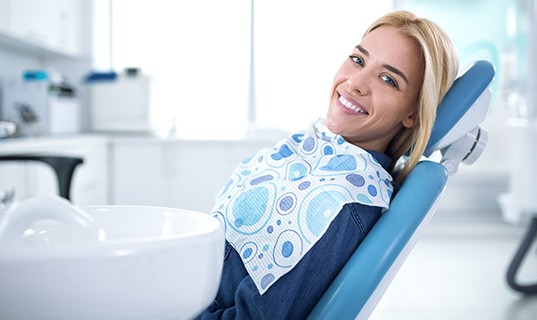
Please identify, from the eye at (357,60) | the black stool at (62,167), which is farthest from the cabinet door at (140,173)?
the eye at (357,60)

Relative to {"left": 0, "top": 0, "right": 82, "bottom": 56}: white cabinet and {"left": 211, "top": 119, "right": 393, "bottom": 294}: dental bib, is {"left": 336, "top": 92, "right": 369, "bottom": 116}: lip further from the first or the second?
{"left": 0, "top": 0, "right": 82, "bottom": 56}: white cabinet

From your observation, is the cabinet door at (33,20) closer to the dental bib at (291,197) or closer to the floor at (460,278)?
the floor at (460,278)

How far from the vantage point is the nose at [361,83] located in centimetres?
115

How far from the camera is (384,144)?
125 centimetres

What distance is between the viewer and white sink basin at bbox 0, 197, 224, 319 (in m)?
0.51

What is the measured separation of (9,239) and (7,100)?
3209 mm

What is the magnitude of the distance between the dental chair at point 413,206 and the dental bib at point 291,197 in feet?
0.18

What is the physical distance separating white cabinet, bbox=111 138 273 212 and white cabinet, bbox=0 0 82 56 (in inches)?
29.1

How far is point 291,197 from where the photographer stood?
41.1 inches

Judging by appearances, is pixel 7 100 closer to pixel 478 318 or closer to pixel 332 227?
pixel 478 318

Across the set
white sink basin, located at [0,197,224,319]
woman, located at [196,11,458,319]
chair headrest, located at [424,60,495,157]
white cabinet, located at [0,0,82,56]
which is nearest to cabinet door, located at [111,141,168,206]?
white cabinet, located at [0,0,82,56]

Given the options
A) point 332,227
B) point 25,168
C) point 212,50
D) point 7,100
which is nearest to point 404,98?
point 332,227

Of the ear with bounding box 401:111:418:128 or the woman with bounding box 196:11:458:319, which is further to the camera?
the ear with bounding box 401:111:418:128

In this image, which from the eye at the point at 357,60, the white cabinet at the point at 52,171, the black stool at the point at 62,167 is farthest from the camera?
the white cabinet at the point at 52,171
